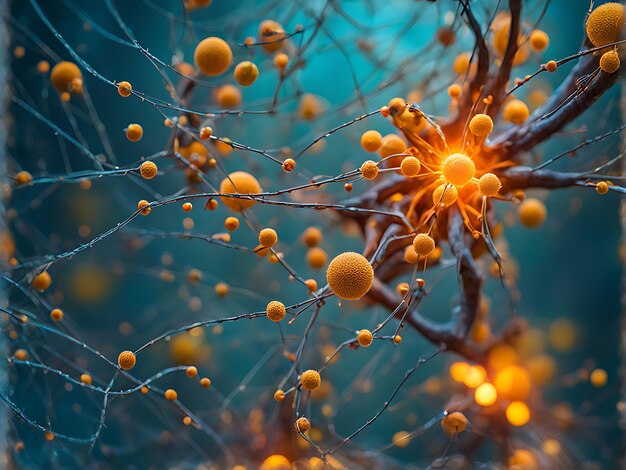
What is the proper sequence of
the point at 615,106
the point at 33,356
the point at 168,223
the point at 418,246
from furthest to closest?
the point at 168,223
the point at 615,106
the point at 33,356
the point at 418,246

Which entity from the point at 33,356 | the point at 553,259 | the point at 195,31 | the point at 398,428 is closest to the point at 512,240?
the point at 553,259

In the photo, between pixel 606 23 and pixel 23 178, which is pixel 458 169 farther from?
pixel 23 178

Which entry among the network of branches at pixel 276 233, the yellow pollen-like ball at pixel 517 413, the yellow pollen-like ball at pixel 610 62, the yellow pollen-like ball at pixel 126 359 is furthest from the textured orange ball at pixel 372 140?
the yellow pollen-like ball at pixel 517 413

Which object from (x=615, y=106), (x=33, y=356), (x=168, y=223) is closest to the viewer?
(x=33, y=356)

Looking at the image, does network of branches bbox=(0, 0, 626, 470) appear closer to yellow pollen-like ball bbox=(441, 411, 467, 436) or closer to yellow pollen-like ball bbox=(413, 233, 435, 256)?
yellow pollen-like ball bbox=(441, 411, 467, 436)

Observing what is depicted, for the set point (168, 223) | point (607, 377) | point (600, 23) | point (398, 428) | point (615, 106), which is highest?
point (615, 106)

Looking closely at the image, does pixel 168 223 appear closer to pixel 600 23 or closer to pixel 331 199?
pixel 331 199
